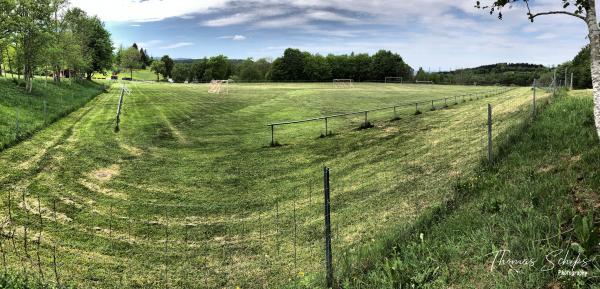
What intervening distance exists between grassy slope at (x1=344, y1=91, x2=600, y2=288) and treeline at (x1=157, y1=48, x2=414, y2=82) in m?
142

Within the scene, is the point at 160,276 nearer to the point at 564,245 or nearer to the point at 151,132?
the point at 564,245

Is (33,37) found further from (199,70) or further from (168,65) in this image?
(168,65)

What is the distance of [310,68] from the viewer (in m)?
153

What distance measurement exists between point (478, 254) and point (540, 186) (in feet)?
8.96

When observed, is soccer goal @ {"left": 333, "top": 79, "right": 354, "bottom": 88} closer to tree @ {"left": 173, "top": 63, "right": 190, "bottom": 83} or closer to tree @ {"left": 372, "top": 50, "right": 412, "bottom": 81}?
tree @ {"left": 372, "top": 50, "right": 412, "bottom": 81}

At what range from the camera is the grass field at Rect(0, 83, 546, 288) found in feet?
31.9

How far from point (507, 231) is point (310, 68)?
149392mm

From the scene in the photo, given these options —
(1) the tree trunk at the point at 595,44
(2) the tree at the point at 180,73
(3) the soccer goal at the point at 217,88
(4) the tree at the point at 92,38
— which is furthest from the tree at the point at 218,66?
(1) the tree trunk at the point at 595,44

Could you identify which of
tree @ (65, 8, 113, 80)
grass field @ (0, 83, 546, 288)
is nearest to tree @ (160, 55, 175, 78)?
tree @ (65, 8, 113, 80)

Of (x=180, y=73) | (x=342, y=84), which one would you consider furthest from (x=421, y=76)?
(x=180, y=73)

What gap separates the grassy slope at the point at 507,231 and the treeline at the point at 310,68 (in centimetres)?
14232

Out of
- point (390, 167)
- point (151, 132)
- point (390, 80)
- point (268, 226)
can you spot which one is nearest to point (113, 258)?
point (268, 226)

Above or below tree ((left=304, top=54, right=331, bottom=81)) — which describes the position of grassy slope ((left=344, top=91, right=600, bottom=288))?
below

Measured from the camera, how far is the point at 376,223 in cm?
1097
